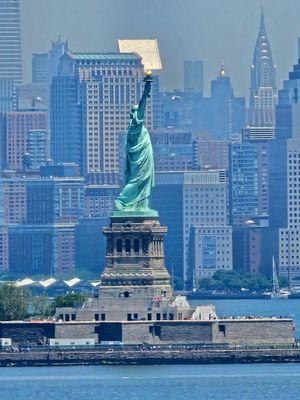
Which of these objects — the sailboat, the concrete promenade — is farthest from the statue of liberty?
the sailboat

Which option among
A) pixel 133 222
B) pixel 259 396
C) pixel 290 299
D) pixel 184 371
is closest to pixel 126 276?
pixel 133 222

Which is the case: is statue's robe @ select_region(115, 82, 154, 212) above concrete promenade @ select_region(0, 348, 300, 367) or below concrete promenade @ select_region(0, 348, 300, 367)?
above

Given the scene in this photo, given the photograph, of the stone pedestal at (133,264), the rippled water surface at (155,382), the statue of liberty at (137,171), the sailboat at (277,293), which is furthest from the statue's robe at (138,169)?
the sailboat at (277,293)

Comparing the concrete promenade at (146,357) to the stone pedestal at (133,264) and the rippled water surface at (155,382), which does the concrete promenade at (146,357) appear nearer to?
the rippled water surface at (155,382)

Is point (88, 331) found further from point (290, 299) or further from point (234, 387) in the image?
point (290, 299)

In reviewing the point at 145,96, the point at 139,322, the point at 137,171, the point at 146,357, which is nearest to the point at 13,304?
the point at 137,171

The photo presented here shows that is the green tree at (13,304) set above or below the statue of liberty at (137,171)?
below

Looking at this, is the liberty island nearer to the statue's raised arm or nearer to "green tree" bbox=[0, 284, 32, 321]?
the statue's raised arm
